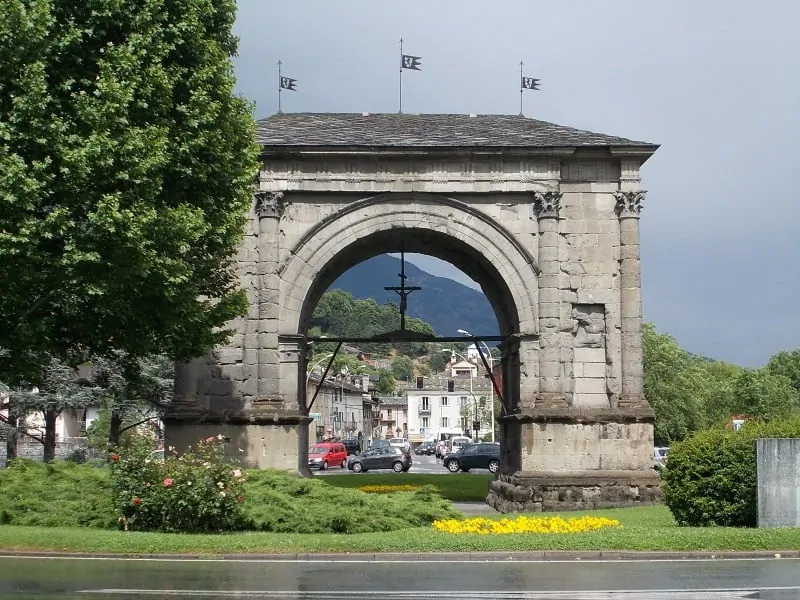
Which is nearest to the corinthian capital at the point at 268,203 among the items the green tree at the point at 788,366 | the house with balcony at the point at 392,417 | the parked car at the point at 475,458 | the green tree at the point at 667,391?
the parked car at the point at 475,458

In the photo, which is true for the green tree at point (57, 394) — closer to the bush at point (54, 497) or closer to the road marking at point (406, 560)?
the bush at point (54, 497)

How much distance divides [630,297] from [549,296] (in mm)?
1922

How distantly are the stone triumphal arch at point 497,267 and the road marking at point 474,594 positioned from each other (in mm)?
13257

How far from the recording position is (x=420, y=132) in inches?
1089

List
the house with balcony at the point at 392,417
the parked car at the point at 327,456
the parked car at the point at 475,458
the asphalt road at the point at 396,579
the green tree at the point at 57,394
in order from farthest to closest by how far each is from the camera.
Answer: the house with balcony at the point at 392,417, the parked car at the point at 327,456, the parked car at the point at 475,458, the green tree at the point at 57,394, the asphalt road at the point at 396,579

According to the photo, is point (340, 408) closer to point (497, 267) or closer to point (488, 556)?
point (497, 267)

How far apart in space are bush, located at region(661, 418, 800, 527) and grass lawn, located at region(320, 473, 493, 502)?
41.0ft

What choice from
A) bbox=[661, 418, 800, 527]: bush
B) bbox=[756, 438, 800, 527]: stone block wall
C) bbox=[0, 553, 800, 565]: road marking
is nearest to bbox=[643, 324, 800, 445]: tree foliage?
bbox=[661, 418, 800, 527]: bush

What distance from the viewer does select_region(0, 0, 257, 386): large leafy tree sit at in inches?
710

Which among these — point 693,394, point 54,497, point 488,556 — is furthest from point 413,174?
point 693,394

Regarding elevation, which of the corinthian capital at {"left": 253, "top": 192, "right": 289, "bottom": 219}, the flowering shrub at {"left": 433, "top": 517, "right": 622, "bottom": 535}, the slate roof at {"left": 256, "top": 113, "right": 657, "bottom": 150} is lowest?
the flowering shrub at {"left": 433, "top": 517, "right": 622, "bottom": 535}

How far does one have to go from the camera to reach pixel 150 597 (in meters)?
11.4

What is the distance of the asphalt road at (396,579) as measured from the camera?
11.7 m

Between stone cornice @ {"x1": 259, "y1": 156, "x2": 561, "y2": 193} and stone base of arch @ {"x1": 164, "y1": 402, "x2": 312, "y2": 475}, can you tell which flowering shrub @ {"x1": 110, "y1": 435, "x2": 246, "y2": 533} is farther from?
stone cornice @ {"x1": 259, "y1": 156, "x2": 561, "y2": 193}
